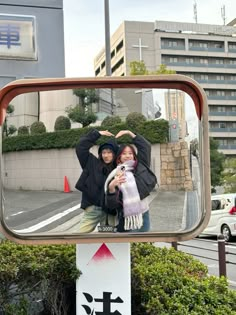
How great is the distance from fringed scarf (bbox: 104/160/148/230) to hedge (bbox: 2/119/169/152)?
7.8 inches

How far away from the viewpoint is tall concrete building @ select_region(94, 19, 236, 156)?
68.7m

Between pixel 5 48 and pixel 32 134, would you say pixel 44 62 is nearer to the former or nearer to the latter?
pixel 5 48

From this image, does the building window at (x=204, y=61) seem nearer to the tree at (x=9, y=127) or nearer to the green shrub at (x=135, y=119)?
the green shrub at (x=135, y=119)

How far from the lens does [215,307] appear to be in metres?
3.55

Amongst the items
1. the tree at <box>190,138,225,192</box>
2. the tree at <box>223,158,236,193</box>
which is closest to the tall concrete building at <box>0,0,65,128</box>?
the tree at <box>190,138,225,192</box>

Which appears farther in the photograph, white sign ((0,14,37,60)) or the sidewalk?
white sign ((0,14,37,60))

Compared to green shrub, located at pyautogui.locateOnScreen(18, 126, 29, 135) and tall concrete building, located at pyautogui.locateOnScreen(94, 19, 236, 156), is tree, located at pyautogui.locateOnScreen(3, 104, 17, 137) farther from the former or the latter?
tall concrete building, located at pyautogui.locateOnScreen(94, 19, 236, 156)

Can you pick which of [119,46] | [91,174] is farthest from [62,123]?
A: [119,46]

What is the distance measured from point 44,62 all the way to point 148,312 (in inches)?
161

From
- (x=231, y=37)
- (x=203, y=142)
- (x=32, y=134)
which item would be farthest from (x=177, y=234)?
(x=231, y=37)

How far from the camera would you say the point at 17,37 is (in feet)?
20.3

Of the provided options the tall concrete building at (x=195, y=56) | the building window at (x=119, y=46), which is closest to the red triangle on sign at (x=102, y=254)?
the tall concrete building at (x=195, y=56)

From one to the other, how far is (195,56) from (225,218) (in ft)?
193

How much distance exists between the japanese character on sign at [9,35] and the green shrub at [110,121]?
3607 millimetres
